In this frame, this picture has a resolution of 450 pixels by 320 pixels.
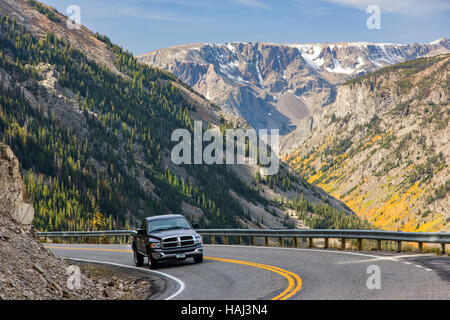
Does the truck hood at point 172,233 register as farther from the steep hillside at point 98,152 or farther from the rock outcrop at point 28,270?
the steep hillside at point 98,152

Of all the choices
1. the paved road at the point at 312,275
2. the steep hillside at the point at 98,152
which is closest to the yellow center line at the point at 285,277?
the paved road at the point at 312,275

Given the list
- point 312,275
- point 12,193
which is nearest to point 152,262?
point 12,193

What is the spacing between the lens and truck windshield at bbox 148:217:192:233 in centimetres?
1969

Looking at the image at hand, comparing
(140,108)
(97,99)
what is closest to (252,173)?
(140,108)

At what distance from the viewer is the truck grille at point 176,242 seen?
18.6 m

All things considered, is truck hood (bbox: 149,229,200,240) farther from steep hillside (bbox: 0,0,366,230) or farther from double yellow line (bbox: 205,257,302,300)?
steep hillside (bbox: 0,0,366,230)

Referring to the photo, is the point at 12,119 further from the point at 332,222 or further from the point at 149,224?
the point at 149,224

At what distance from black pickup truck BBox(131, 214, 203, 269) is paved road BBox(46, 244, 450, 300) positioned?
53 centimetres

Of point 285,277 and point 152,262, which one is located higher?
point 285,277

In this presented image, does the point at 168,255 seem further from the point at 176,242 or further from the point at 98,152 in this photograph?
the point at 98,152

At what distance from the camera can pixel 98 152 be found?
137 meters

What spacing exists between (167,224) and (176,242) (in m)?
1.39

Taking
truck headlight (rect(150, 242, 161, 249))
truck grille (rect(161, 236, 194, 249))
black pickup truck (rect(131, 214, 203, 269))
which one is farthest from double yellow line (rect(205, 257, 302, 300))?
truck headlight (rect(150, 242, 161, 249))

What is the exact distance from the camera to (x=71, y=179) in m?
117
